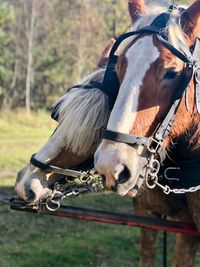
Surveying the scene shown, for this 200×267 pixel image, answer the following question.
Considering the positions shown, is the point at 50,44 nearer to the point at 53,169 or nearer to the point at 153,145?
the point at 53,169

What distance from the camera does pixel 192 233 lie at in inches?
118

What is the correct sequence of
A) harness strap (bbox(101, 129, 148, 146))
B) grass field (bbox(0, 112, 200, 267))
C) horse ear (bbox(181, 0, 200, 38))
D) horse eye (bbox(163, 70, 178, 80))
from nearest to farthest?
harness strap (bbox(101, 129, 148, 146)), horse eye (bbox(163, 70, 178, 80)), horse ear (bbox(181, 0, 200, 38)), grass field (bbox(0, 112, 200, 267))

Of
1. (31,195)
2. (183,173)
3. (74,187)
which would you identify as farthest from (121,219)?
(31,195)

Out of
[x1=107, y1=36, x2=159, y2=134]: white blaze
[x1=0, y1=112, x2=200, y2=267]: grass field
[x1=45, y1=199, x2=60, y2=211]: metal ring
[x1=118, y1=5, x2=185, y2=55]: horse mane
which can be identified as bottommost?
[x1=0, y1=112, x2=200, y2=267]: grass field

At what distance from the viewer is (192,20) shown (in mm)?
2537

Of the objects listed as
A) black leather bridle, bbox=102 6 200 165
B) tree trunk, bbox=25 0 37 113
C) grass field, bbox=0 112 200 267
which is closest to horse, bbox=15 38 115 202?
black leather bridle, bbox=102 6 200 165

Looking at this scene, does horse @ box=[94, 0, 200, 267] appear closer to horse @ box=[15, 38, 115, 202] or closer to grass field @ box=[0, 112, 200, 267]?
horse @ box=[15, 38, 115, 202]

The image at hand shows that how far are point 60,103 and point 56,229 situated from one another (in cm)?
337

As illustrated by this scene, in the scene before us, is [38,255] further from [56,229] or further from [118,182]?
[118,182]

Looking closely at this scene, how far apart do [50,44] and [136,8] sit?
21228 mm

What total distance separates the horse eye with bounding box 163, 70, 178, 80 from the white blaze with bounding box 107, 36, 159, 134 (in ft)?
0.29

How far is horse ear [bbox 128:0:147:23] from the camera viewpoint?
2.76m

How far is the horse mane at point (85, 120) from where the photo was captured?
8.95 ft

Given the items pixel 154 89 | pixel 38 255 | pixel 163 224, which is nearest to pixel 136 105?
pixel 154 89
